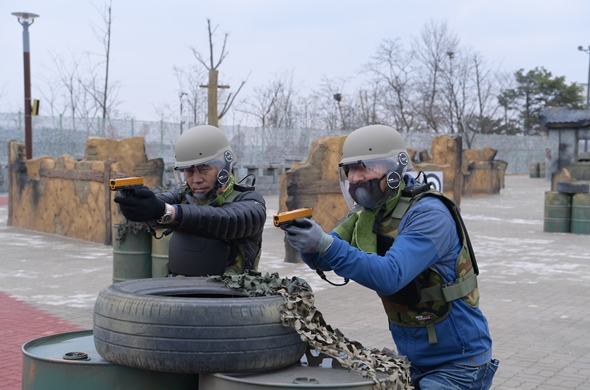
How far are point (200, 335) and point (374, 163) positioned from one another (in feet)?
3.19

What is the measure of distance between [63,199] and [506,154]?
38843mm

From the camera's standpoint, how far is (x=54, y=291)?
9367 millimetres

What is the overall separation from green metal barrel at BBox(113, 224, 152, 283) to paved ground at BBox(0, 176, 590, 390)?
33.7 inches

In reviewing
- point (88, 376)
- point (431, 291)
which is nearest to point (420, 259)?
point (431, 291)

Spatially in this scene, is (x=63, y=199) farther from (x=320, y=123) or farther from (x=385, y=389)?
(x=320, y=123)

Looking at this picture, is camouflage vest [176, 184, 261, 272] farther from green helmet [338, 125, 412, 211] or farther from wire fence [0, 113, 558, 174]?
wire fence [0, 113, 558, 174]

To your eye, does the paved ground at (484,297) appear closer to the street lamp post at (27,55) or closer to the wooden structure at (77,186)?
the wooden structure at (77,186)

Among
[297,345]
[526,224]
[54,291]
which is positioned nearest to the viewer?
[297,345]

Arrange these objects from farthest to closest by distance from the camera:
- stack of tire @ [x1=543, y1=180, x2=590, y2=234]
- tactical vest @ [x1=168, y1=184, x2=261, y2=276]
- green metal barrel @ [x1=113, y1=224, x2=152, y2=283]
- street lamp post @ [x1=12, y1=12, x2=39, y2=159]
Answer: street lamp post @ [x1=12, y1=12, x2=39, y2=159] < stack of tire @ [x1=543, y1=180, x2=590, y2=234] < green metal barrel @ [x1=113, y1=224, x2=152, y2=283] < tactical vest @ [x1=168, y1=184, x2=261, y2=276]

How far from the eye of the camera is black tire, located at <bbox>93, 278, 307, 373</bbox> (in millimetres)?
2691

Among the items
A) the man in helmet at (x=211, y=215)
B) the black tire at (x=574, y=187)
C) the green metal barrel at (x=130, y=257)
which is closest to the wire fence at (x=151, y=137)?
the black tire at (x=574, y=187)

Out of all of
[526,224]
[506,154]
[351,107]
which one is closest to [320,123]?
[351,107]

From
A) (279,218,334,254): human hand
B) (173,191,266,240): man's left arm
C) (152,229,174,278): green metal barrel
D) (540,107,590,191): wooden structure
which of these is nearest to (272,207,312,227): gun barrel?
(279,218,334,254): human hand

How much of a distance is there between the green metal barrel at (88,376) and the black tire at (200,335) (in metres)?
0.08
